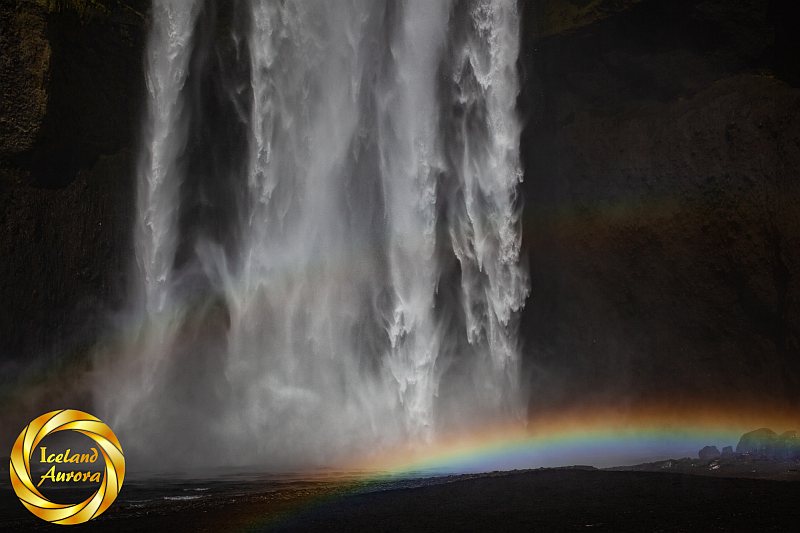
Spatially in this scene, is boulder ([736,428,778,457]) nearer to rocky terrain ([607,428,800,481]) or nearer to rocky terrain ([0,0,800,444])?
rocky terrain ([607,428,800,481])

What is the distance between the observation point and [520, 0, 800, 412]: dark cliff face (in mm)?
22578

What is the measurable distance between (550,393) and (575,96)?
10.2m

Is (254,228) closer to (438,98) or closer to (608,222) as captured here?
(438,98)

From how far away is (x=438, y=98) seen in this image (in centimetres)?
2662

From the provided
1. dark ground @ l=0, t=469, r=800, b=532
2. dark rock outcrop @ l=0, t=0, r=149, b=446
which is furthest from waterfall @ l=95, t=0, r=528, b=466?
dark ground @ l=0, t=469, r=800, b=532

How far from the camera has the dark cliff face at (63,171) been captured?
23172 millimetres

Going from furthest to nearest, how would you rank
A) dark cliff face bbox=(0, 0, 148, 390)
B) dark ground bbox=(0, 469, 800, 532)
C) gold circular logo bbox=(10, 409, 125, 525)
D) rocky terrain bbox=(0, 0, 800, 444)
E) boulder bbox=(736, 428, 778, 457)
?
dark cliff face bbox=(0, 0, 148, 390) → rocky terrain bbox=(0, 0, 800, 444) → boulder bbox=(736, 428, 778, 457) → gold circular logo bbox=(10, 409, 125, 525) → dark ground bbox=(0, 469, 800, 532)

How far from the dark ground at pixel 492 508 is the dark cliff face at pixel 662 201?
32.0 ft

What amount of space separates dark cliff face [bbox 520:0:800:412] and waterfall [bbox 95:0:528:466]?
1.71 metres

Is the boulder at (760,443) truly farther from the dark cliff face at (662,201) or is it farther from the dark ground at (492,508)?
the dark cliff face at (662,201)

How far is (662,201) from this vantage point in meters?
24.8

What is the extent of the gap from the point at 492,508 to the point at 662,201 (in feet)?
51.2

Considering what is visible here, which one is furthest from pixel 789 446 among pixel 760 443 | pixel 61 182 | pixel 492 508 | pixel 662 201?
pixel 61 182

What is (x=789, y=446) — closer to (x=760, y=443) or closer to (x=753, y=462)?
(x=760, y=443)
